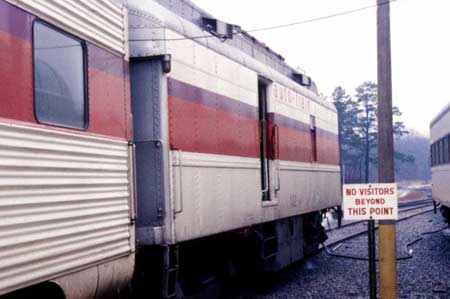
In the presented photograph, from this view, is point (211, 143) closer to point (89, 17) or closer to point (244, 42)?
point (89, 17)

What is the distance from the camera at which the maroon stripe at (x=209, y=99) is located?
21.8 ft

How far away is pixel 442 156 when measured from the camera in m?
17.8

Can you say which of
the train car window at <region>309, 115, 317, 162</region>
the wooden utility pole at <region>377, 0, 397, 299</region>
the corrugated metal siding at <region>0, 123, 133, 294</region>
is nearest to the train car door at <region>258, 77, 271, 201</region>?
the wooden utility pole at <region>377, 0, 397, 299</region>

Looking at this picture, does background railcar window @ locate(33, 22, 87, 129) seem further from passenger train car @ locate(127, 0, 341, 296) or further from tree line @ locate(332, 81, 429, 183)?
tree line @ locate(332, 81, 429, 183)

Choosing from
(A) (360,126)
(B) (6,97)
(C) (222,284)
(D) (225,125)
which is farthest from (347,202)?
(A) (360,126)

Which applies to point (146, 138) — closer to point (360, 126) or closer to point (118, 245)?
point (118, 245)

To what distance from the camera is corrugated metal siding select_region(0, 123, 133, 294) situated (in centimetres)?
392

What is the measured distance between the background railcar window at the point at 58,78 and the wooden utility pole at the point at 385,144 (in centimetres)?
394

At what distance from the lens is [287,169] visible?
10594 millimetres

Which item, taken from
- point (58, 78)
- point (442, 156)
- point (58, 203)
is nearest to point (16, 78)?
point (58, 78)

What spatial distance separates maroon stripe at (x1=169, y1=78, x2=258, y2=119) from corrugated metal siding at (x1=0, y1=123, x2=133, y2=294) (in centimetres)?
129

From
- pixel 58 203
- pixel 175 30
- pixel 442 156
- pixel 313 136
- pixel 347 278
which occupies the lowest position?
pixel 347 278

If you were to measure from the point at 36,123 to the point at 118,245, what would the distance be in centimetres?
144

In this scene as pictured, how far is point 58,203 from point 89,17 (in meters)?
1.60
